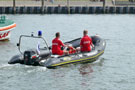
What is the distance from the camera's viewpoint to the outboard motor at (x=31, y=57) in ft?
67.3

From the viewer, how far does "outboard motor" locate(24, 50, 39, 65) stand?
67.3ft

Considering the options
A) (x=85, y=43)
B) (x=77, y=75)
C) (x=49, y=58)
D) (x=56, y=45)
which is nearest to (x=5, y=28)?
(x=85, y=43)

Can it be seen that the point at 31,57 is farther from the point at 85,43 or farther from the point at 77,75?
the point at 85,43

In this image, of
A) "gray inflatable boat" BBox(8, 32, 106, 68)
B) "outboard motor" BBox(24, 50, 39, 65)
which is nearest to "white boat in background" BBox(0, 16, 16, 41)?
"gray inflatable boat" BBox(8, 32, 106, 68)

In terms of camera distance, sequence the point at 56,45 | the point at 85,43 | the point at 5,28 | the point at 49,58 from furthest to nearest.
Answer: the point at 5,28 < the point at 85,43 < the point at 56,45 < the point at 49,58

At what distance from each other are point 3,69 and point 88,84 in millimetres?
4785

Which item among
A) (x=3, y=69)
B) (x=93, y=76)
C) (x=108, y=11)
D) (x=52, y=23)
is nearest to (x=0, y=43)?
(x=3, y=69)

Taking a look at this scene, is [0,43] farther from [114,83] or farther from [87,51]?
[114,83]

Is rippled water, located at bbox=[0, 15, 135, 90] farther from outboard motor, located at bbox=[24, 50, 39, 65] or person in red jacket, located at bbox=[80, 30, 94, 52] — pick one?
person in red jacket, located at bbox=[80, 30, 94, 52]

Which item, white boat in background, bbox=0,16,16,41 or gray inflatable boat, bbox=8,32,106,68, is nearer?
gray inflatable boat, bbox=8,32,106,68

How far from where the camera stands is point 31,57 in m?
20.6

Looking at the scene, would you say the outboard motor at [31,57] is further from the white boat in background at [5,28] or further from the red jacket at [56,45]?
the white boat in background at [5,28]

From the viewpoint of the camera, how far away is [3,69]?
21.1 m

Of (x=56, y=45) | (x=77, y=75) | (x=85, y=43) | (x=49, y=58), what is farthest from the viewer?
A: (x=85, y=43)
